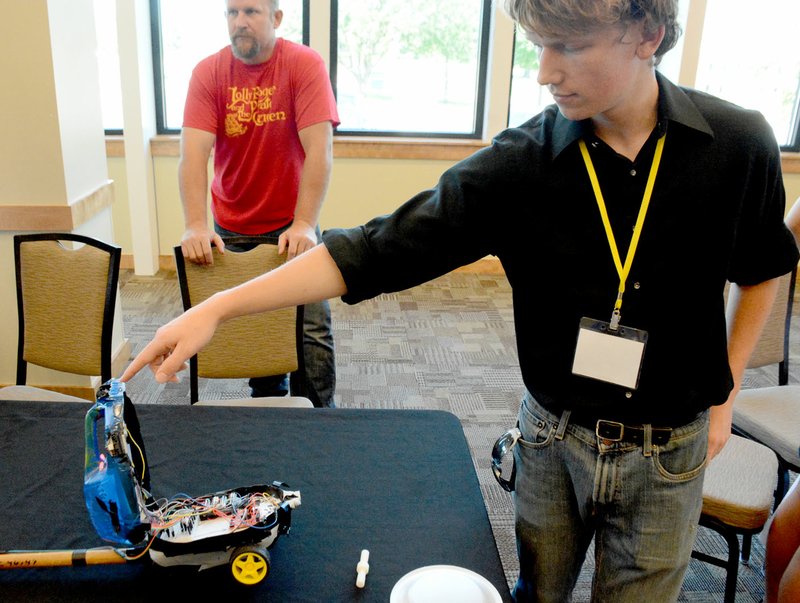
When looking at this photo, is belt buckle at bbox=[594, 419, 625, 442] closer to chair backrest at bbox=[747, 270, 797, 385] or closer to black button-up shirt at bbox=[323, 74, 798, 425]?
black button-up shirt at bbox=[323, 74, 798, 425]

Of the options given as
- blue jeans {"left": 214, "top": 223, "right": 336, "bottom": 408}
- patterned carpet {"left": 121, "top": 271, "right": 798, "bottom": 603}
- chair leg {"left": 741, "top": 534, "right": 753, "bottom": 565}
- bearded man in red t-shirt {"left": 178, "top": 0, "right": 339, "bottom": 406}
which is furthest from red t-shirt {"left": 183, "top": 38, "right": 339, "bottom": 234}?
chair leg {"left": 741, "top": 534, "right": 753, "bottom": 565}

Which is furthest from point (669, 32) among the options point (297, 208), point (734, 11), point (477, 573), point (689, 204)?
point (734, 11)

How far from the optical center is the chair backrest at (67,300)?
81.2 inches

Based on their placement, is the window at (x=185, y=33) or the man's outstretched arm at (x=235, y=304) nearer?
the man's outstretched arm at (x=235, y=304)

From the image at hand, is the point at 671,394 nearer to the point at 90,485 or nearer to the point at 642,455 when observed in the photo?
the point at 642,455

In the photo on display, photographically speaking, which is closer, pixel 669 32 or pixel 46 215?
pixel 669 32

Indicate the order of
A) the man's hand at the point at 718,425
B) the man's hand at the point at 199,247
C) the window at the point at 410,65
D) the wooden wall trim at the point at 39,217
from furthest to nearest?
the window at the point at 410,65
the wooden wall trim at the point at 39,217
the man's hand at the point at 199,247
the man's hand at the point at 718,425

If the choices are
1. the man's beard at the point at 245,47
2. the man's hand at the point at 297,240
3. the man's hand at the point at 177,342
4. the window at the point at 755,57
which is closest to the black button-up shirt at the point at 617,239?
the man's hand at the point at 177,342

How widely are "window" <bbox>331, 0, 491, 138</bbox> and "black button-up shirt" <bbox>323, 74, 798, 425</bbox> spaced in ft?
12.9

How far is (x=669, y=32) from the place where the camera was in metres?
0.92

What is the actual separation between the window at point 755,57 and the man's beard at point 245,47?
350cm

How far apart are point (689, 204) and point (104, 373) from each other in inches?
68.4

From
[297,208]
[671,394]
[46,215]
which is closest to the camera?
[671,394]

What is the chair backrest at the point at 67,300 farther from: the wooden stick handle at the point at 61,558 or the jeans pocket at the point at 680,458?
the jeans pocket at the point at 680,458
